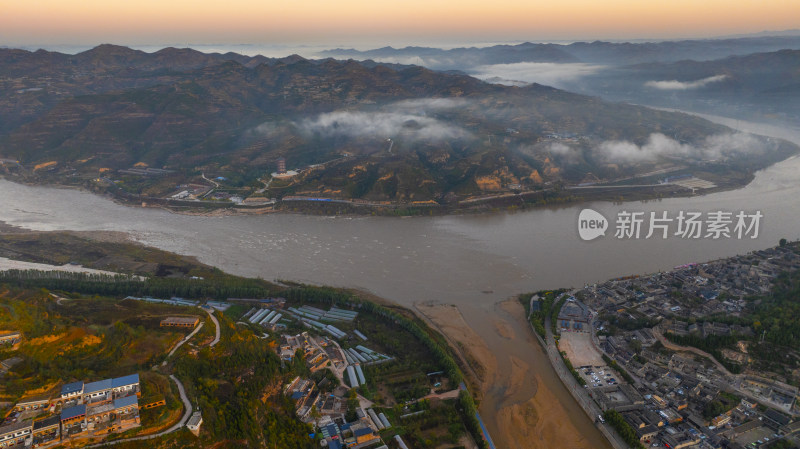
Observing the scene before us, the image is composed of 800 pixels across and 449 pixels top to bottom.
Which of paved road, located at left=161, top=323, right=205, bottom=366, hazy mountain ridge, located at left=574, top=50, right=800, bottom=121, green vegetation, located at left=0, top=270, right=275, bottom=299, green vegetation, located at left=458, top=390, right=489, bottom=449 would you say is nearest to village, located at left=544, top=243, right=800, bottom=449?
green vegetation, located at left=458, top=390, right=489, bottom=449

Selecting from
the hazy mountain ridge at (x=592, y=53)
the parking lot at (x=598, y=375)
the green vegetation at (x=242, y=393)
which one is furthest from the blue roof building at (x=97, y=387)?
the hazy mountain ridge at (x=592, y=53)

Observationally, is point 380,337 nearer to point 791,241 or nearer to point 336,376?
point 336,376

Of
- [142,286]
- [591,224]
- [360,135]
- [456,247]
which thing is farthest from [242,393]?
[360,135]

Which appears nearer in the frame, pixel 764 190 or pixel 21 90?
pixel 764 190

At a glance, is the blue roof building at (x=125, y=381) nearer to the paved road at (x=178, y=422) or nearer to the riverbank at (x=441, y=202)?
the paved road at (x=178, y=422)

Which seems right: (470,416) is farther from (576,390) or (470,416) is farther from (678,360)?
(678,360)

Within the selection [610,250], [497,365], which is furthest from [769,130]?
[497,365]
